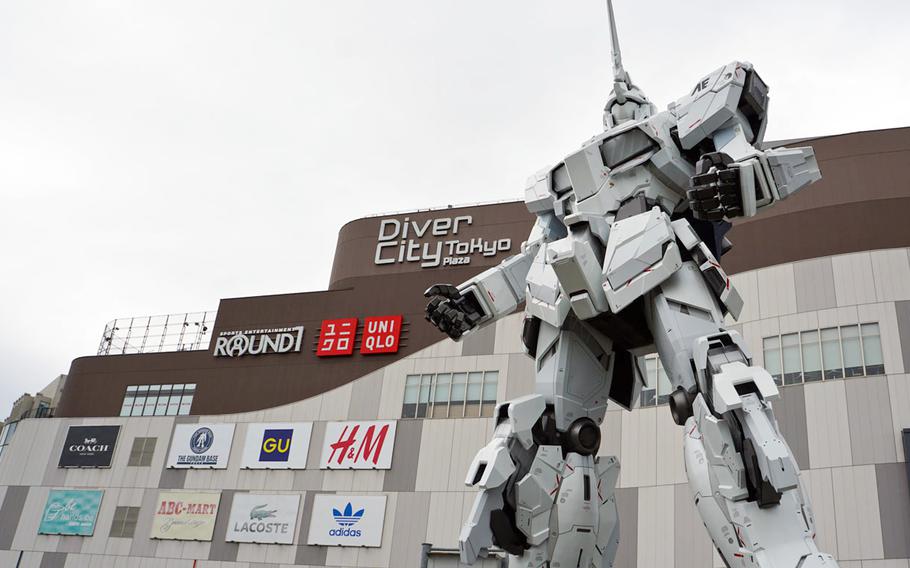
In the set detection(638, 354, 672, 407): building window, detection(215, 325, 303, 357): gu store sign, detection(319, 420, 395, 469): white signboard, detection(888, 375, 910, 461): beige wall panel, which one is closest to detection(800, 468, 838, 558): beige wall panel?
detection(888, 375, 910, 461): beige wall panel

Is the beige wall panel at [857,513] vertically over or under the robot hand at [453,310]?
over

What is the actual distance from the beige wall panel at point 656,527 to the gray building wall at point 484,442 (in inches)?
1.2

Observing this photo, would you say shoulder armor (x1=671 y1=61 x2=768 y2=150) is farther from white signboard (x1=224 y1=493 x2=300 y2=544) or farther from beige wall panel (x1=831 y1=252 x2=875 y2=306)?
white signboard (x1=224 y1=493 x2=300 y2=544)

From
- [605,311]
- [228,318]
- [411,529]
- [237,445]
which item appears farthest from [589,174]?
[228,318]

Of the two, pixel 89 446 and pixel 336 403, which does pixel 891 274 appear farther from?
pixel 89 446

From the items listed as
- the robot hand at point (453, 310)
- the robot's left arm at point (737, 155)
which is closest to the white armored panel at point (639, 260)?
the robot's left arm at point (737, 155)

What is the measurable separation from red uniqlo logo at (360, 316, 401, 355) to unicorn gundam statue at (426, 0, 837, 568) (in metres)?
19.9

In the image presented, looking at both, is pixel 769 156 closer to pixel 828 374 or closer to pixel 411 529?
pixel 828 374

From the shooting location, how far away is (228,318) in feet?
100

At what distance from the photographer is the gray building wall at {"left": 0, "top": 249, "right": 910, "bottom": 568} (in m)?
18.3

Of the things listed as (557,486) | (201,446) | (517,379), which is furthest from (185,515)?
(557,486)

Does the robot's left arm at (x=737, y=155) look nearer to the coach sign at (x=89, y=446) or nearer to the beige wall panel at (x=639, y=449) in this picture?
the beige wall panel at (x=639, y=449)

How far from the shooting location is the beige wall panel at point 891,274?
19.4m

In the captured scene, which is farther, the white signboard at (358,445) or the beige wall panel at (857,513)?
the white signboard at (358,445)
